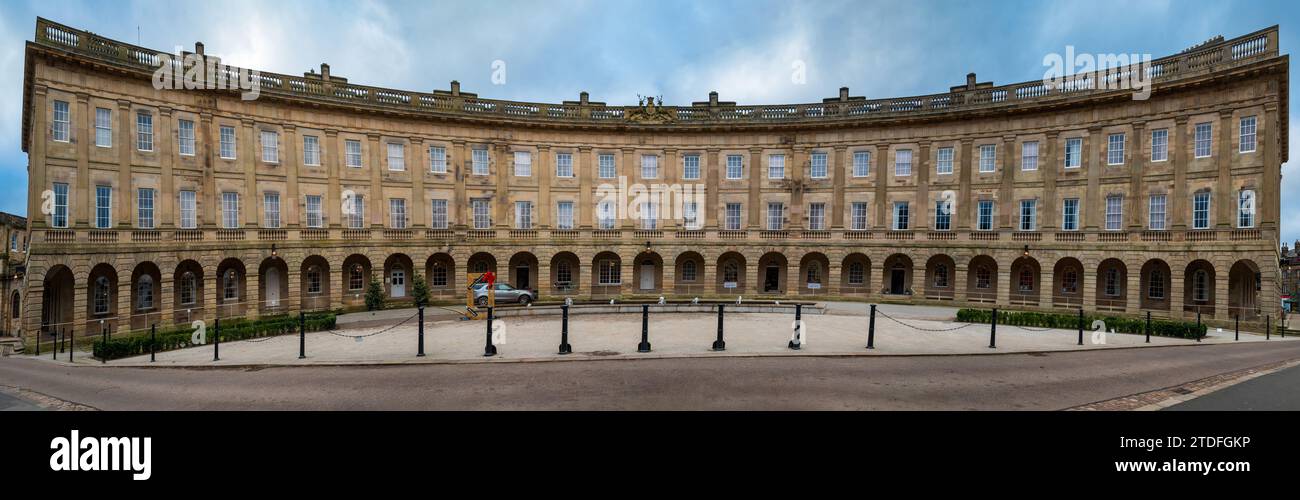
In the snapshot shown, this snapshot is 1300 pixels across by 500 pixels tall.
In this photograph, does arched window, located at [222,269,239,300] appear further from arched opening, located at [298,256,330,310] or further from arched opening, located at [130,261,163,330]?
arched opening, located at [298,256,330,310]

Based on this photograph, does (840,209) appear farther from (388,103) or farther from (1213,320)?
(388,103)

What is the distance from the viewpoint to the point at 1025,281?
3061 cm

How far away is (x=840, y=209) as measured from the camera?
33.0 m

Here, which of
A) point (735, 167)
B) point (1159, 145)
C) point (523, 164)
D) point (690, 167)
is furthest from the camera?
point (690, 167)

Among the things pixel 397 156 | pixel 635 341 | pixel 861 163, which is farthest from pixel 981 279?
pixel 397 156

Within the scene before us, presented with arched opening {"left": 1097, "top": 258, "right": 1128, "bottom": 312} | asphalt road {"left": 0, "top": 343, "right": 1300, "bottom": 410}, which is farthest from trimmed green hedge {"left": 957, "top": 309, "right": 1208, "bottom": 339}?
arched opening {"left": 1097, "top": 258, "right": 1128, "bottom": 312}

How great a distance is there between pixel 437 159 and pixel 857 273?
2916 cm

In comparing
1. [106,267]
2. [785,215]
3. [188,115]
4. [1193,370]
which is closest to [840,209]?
[785,215]

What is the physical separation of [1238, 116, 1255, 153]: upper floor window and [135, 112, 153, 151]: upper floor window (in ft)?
178

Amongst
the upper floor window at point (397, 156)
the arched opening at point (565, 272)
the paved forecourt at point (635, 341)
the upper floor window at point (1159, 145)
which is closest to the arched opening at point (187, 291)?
the paved forecourt at point (635, 341)

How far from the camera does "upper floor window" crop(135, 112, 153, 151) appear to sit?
24297 mm

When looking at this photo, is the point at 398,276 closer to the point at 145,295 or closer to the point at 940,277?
the point at 145,295

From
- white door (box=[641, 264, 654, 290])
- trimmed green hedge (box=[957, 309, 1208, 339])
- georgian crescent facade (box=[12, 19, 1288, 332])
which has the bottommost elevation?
trimmed green hedge (box=[957, 309, 1208, 339])

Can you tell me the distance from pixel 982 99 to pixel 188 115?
4479 centimetres
